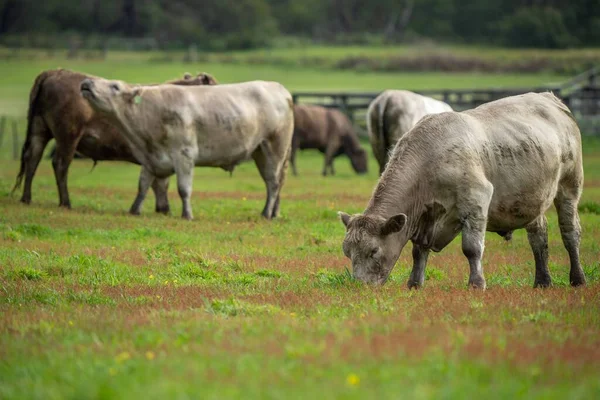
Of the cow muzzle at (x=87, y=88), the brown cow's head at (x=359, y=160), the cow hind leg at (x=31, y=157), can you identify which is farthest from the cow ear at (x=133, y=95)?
the brown cow's head at (x=359, y=160)

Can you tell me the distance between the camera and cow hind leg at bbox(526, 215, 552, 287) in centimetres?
1082

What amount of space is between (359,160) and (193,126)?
16653mm

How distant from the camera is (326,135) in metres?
33.2

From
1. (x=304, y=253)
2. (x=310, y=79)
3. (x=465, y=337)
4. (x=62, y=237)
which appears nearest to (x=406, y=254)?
(x=304, y=253)

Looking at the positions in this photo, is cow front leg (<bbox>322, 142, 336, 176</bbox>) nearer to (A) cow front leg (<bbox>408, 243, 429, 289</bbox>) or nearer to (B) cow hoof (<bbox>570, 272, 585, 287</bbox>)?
(B) cow hoof (<bbox>570, 272, 585, 287</bbox>)

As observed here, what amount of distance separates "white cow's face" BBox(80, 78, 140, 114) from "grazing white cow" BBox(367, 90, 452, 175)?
471 cm

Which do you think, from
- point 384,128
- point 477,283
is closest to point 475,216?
point 477,283

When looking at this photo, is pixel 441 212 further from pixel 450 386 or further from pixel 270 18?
pixel 270 18

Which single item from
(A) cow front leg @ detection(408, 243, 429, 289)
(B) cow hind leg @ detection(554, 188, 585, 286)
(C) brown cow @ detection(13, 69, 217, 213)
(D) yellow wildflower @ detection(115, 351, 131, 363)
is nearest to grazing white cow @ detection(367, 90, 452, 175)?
(C) brown cow @ detection(13, 69, 217, 213)

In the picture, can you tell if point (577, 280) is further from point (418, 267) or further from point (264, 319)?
point (264, 319)

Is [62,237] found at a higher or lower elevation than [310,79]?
higher

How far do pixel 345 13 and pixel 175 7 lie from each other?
19.6 metres

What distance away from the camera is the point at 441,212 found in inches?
391

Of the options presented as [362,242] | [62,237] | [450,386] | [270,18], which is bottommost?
[270,18]
